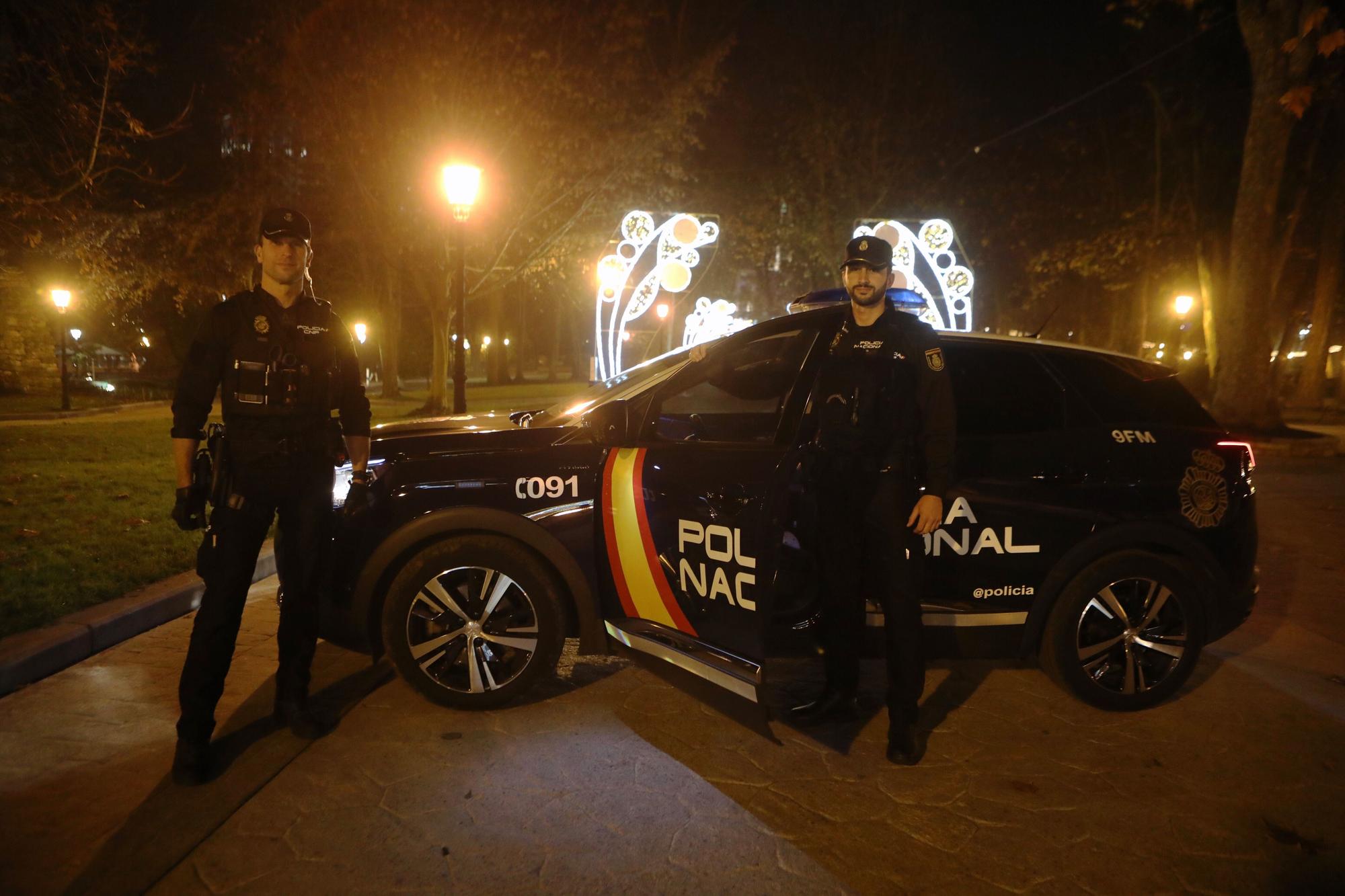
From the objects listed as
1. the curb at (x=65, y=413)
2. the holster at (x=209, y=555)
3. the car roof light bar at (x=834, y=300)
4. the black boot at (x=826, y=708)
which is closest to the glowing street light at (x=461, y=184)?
the car roof light bar at (x=834, y=300)

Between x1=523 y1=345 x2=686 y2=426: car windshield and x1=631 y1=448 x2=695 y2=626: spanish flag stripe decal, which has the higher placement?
x1=523 y1=345 x2=686 y2=426: car windshield

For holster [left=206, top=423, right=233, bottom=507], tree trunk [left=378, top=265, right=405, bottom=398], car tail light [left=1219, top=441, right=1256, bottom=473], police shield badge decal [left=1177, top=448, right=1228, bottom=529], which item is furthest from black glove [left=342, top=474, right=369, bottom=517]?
tree trunk [left=378, top=265, right=405, bottom=398]

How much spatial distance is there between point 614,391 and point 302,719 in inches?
76.3

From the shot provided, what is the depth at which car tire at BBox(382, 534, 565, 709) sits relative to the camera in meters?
3.73

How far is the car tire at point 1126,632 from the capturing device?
3.85m

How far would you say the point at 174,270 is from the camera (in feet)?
71.7

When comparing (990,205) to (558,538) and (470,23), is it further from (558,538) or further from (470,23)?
(558,538)

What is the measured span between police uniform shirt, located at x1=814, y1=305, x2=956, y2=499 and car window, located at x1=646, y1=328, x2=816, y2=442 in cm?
39

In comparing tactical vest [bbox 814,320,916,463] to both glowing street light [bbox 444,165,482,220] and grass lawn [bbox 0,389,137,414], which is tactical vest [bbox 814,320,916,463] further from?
grass lawn [bbox 0,389,137,414]

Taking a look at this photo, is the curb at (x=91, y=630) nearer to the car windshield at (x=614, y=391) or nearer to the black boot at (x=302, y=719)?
the black boot at (x=302, y=719)

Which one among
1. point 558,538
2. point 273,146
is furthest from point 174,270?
point 558,538

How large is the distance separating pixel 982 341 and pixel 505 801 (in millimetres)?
2761

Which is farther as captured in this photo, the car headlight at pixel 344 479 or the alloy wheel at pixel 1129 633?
the alloy wheel at pixel 1129 633

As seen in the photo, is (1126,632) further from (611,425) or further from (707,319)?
(707,319)
